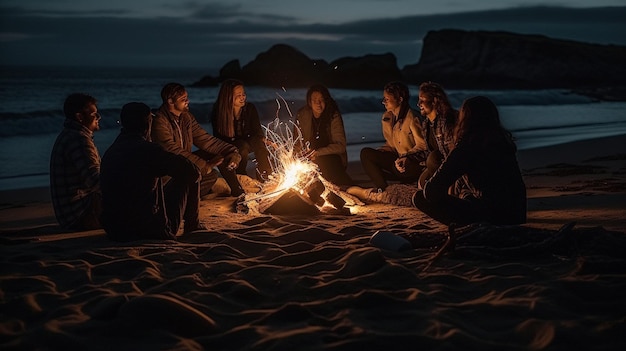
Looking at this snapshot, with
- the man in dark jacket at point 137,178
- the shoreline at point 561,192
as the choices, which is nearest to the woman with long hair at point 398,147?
the shoreline at point 561,192

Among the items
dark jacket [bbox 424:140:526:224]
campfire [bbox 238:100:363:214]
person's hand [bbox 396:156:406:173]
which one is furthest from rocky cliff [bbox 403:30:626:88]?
dark jacket [bbox 424:140:526:224]

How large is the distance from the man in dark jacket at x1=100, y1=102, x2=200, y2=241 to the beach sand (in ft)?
0.60

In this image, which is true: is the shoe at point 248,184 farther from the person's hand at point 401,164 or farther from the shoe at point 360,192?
the person's hand at point 401,164

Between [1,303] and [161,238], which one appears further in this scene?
[161,238]

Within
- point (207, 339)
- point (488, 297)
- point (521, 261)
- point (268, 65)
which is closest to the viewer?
point (207, 339)

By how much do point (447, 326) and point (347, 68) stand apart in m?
45.0

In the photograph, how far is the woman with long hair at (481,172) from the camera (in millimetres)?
5711

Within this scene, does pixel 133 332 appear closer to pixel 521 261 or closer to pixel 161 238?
pixel 161 238

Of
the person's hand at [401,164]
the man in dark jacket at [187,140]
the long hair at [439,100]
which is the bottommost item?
the person's hand at [401,164]

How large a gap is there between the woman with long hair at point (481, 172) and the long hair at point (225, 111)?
385 centimetres

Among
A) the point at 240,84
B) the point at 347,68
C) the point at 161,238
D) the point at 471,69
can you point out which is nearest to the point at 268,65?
the point at 347,68

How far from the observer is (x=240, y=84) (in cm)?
907

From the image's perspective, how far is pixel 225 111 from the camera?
912 centimetres

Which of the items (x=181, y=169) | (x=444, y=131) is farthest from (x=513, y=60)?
(x=181, y=169)
